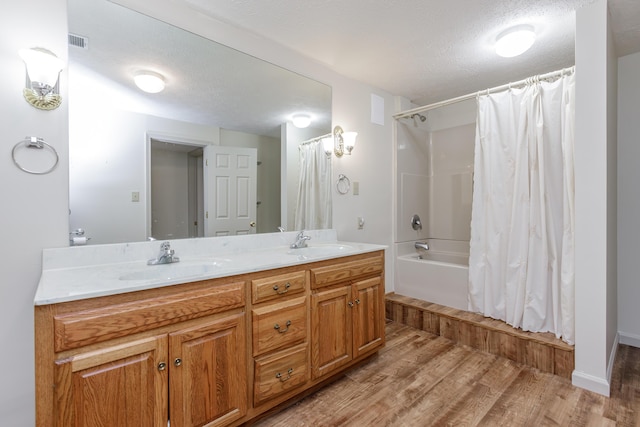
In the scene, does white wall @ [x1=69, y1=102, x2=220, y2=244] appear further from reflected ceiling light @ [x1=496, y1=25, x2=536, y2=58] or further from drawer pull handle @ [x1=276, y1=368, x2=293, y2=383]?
reflected ceiling light @ [x1=496, y1=25, x2=536, y2=58]

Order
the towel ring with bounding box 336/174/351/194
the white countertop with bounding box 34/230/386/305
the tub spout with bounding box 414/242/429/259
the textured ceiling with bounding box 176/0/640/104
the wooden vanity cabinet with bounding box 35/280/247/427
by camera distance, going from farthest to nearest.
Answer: the tub spout with bounding box 414/242/429/259, the towel ring with bounding box 336/174/351/194, the textured ceiling with bounding box 176/0/640/104, the white countertop with bounding box 34/230/386/305, the wooden vanity cabinet with bounding box 35/280/247/427

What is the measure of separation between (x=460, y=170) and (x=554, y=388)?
2261mm

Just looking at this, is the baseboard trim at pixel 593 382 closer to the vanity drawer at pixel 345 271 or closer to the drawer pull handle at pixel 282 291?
the vanity drawer at pixel 345 271

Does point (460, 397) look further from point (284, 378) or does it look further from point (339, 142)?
point (339, 142)

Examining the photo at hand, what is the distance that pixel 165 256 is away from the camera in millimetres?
1617

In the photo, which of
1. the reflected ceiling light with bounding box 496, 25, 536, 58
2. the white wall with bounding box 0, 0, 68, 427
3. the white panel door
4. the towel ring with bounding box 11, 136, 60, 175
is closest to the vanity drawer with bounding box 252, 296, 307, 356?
the white panel door

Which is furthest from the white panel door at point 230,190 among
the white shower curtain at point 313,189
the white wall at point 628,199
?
the white wall at point 628,199

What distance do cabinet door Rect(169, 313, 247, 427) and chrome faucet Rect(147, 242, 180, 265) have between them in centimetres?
50

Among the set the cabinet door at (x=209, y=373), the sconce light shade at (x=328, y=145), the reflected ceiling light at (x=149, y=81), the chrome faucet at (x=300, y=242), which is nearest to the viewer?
the cabinet door at (x=209, y=373)

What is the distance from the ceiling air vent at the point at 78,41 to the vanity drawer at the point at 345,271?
1.67 m

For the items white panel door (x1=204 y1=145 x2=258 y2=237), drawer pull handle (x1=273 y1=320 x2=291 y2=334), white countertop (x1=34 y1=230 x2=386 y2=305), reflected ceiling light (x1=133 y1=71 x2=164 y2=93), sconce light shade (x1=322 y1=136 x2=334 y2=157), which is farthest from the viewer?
sconce light shade (x1=322 y1=136 x2=334 y2=157)

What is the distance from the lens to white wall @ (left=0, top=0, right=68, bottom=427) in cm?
129

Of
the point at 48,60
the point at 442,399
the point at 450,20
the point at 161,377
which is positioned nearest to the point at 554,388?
the point at 442,399

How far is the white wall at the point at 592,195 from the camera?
1.74m
